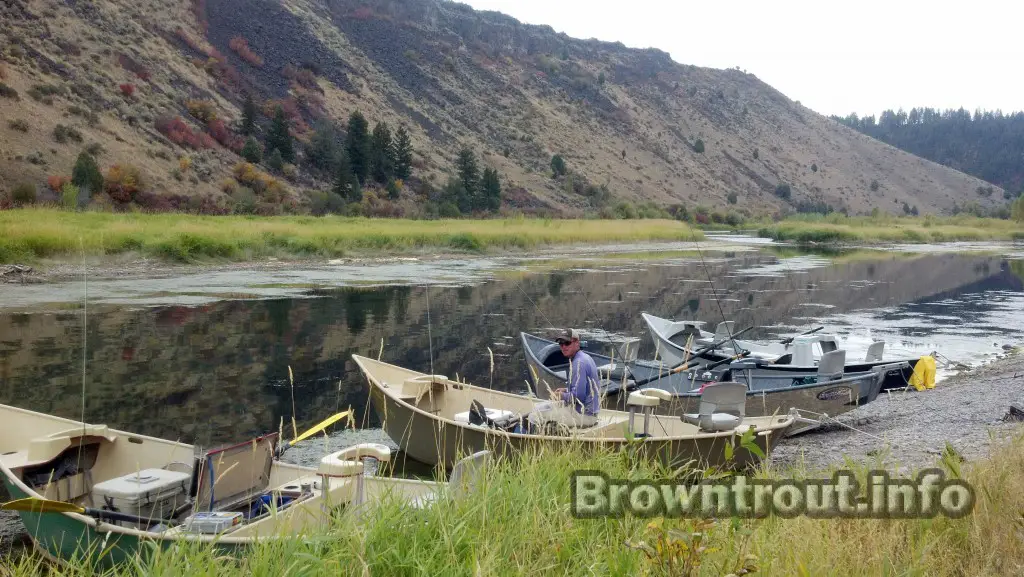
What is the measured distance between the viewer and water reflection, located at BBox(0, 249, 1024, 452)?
11.1 m

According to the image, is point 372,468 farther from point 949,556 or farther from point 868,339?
point 868,339

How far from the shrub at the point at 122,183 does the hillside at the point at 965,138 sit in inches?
5521

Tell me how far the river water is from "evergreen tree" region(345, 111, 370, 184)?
19398mm

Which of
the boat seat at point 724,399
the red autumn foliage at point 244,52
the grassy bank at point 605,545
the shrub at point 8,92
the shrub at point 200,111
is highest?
the red autumn foliage at point 244,52

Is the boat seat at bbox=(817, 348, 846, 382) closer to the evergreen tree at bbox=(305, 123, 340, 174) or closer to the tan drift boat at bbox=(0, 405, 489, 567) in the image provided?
the tan drift boat at bbox=(0, 405, 489, 567)

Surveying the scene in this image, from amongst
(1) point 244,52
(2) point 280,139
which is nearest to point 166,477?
(2) point 280,139

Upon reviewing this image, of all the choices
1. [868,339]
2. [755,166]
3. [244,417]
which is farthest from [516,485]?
[755,166]

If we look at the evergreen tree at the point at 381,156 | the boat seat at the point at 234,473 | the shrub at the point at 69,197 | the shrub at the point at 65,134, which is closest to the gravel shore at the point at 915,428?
the boat seat at the point at 234,473

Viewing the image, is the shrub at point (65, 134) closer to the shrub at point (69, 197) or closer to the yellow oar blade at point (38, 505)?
the shrub at point (69, 197)

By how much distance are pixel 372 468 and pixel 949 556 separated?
239 inches

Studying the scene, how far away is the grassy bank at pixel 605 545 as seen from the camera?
333cm

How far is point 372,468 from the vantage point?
28.2 feet

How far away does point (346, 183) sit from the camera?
49219 millimetres

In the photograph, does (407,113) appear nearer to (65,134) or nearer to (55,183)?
(65,134)
